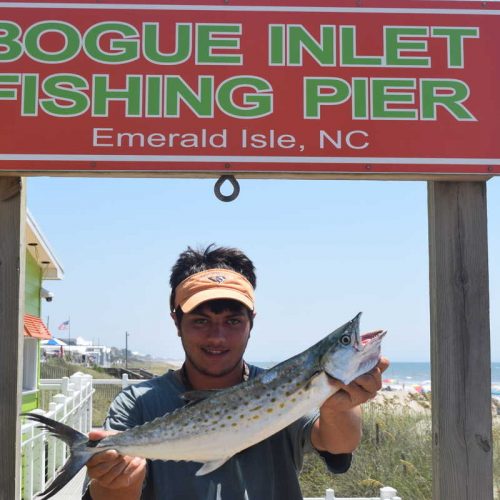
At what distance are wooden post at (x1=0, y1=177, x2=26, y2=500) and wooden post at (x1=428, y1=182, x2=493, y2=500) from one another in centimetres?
173

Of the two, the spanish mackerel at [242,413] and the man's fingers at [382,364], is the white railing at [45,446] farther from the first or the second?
the man's fingers at [382,364]

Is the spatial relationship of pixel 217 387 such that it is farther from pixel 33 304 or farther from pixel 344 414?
pixel 33 304

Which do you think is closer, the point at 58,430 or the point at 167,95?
the point at 58,430

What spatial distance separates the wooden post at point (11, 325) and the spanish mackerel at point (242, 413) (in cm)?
42

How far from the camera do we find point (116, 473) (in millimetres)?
2512

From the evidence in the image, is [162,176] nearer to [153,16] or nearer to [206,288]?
[206,288]

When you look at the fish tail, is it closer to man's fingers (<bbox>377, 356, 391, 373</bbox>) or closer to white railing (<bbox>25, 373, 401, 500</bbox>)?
man's fingers (<bbox>377, 356, 391, 373</bbox>)

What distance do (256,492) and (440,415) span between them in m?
0.82

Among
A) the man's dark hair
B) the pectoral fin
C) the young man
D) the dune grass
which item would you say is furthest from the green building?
the pectoral fin

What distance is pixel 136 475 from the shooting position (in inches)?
101

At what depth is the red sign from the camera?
286 centimetres

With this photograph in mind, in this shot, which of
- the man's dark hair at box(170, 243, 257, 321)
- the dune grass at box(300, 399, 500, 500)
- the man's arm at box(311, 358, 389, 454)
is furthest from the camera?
the dune grass at box(300, 399, 500, 500)

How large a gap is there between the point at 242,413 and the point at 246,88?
1.34 m

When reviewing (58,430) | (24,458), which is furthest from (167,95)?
(24,458)
